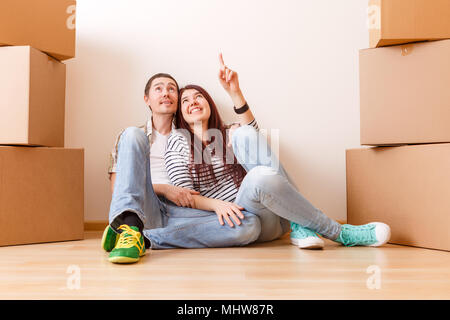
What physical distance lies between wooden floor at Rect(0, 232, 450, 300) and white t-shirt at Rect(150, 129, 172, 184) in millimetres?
404

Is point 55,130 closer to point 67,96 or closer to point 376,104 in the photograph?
point 67,96

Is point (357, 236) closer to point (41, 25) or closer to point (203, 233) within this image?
point (203, 233)

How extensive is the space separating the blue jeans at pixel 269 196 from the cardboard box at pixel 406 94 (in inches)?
13.8

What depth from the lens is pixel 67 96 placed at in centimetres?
181

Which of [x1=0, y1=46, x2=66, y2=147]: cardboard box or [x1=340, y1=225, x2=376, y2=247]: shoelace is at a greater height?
[x1=0, y1=46, x2=66, y2=147]: cardboard box

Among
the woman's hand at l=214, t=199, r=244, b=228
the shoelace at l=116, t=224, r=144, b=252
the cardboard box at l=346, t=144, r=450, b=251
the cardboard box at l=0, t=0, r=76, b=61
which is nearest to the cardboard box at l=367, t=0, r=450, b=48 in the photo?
the cardboard box at l=346, t=144, r=450, b=251

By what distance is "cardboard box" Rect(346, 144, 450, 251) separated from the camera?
1.28 meters

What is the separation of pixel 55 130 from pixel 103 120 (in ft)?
1.01

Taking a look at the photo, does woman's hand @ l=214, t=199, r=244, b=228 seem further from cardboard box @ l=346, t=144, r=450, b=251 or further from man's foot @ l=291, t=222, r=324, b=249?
cardboard box @ l=346, t=144, r=450, b=251

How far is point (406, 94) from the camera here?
1344mm

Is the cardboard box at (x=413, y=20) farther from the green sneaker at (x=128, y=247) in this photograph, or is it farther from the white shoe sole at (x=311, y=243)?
the green sneaker at (x=128, y=247)

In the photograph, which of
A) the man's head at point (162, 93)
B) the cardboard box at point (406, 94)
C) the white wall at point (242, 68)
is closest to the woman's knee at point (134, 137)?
the man's head at point (162, 93)

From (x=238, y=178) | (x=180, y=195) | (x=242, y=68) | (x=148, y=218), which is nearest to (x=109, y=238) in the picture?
(x=148, y=218)

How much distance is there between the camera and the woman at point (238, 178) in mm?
1232
